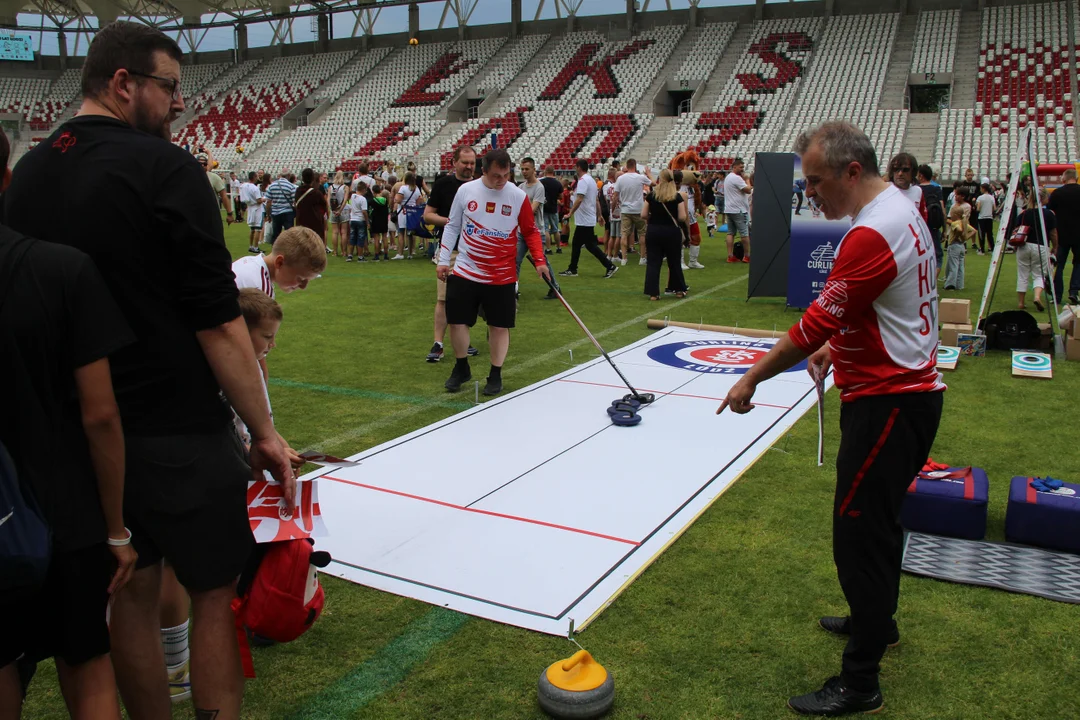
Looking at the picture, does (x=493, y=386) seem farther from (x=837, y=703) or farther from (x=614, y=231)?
(x=614, y=231)

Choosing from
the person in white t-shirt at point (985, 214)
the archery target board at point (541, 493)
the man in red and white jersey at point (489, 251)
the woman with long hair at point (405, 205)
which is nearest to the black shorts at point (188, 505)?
the archery target board at point (541, 493)

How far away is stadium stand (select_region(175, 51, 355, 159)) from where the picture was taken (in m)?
45.8

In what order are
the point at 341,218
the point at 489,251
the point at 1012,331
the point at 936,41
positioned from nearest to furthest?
1. the point at 489,251
2. the point at 1012,331
3. the point at 341,218
4. the point at 936,41

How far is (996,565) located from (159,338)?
3.67 m

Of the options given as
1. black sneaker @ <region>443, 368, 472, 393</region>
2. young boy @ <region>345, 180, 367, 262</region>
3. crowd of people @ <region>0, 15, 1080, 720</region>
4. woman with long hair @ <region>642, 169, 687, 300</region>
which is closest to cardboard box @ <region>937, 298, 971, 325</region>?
woman with long hair @ <region>642, 169, 687, 300</region>

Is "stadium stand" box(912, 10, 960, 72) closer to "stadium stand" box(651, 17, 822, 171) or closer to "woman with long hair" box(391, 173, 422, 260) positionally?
"stadium stand" box(651, 17, 822, 171)

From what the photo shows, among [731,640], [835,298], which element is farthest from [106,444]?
[731,640]

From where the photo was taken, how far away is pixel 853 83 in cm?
3319

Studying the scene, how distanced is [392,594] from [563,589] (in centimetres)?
74

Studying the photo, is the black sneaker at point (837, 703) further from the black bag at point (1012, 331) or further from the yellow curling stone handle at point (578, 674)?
the black bag at point (1012, 331)

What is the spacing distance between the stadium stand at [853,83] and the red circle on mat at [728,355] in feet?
75.0

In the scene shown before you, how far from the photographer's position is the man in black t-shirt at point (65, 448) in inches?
70.1

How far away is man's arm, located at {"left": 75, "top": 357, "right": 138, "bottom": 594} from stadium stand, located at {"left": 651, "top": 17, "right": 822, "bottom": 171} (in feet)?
97.7

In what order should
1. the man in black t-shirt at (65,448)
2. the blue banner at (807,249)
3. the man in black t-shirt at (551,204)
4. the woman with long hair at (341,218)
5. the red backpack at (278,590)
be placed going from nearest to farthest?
1. the man in black t-shirt at (65,448)
2. the red backpack at (278,590)
3. the blue banner at (807,249)
4. the man in black t-shirt at (551,204)
5. the woman with long hair at (341,218)
